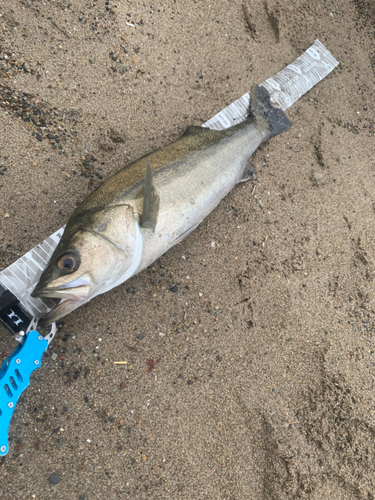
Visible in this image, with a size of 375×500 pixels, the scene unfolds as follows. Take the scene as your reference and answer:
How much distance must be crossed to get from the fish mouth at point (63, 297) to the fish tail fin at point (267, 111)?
2425mm

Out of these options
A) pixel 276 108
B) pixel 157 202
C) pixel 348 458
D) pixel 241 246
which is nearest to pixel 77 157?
pixel 157 202

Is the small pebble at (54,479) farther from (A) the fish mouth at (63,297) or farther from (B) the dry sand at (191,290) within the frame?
(A) the fish mouth at (63,297)

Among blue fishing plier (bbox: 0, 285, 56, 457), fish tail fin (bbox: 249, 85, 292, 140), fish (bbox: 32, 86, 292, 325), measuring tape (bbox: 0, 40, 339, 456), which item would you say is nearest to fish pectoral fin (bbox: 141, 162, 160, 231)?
fish (bbox: 32, 86, 292, 325)

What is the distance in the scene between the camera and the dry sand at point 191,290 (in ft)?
8.41

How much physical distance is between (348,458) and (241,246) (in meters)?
2.08

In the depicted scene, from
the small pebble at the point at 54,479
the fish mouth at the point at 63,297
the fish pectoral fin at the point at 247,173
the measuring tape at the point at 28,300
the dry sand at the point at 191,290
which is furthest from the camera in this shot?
the fish pectoral fin at the point at 247,173

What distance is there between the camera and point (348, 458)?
286 cm

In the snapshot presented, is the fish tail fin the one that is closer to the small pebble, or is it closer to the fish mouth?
the fish mouth

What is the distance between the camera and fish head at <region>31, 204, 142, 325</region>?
2109 millimetres

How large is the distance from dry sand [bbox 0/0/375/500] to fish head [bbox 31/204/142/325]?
0.56m

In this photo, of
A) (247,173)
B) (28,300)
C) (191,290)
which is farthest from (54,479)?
(247,173)

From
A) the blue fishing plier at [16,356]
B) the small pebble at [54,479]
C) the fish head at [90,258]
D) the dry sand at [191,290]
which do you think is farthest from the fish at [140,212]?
the small pebble at [54,479]

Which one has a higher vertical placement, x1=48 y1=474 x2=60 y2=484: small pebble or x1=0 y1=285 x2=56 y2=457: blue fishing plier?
x1=0 y1=285 x2=56 y2=457: blue fishing plier

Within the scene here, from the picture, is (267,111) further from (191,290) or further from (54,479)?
(54,479)
